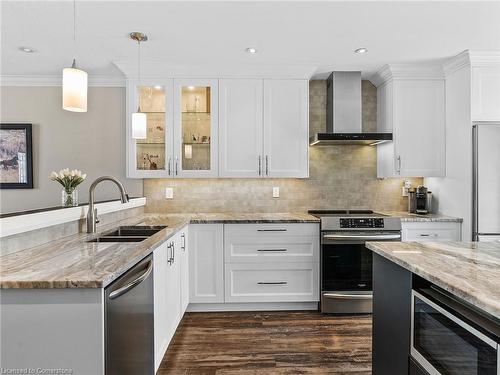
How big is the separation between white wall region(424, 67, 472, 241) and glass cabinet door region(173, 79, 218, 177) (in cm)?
237

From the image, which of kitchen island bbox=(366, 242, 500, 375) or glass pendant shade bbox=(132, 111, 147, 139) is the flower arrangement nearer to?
glass pendant shade bbox=(132, 111, 147, 139)

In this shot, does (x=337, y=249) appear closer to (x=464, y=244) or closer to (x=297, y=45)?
(x=464, y=244)

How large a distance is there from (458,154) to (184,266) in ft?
9.20

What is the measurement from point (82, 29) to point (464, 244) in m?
2.99

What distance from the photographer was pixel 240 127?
3.63m

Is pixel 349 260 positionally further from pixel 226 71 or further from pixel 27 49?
pixel 27 49

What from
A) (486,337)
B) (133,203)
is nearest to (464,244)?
(486,337)

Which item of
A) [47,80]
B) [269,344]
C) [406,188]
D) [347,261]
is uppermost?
[47,80]

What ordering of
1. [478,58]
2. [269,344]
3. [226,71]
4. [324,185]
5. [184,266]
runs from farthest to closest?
1. [324,185]
2. [226,71]
3. [478,58]
4. [184,266]
5. [269,344]

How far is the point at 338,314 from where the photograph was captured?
331 cm

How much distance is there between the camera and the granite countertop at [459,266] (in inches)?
41.8

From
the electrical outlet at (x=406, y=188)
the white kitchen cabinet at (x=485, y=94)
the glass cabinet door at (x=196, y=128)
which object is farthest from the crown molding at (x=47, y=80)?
the white kitchen cabinet at (x=485, y=94)

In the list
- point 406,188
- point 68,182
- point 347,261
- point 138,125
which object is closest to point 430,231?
point 406,188

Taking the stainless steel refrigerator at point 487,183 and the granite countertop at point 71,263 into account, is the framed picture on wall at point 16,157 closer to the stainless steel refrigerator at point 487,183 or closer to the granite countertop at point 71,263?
the granite countertop at point 71,263
